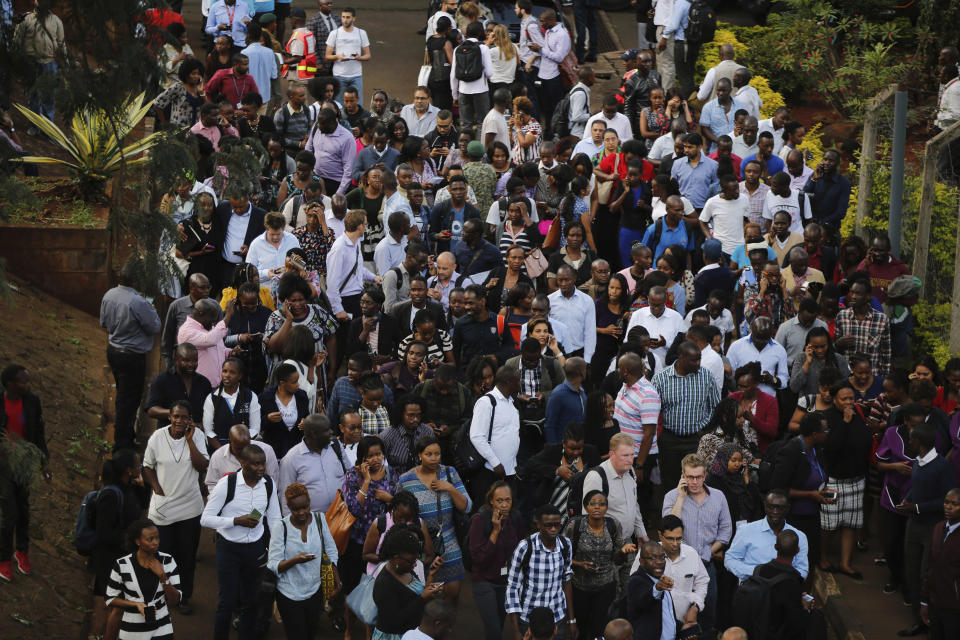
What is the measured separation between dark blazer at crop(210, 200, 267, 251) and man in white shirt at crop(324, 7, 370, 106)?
5.01m

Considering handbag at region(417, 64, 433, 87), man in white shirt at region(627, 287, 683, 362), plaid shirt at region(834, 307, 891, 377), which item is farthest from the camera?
handbag at region(417, 64, 433, 87)

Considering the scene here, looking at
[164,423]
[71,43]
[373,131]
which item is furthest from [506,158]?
[71,43]

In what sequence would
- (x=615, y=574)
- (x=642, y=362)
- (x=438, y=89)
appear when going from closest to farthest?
(x=615, y=574) < (x=642, y=362) < (x=438, y=89)

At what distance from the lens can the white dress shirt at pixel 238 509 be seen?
9289mm

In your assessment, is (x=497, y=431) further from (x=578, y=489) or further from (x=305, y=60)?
(x=305, y=60)

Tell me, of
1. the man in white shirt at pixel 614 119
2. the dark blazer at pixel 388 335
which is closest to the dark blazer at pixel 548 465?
the dark blazer at pixel 388 335

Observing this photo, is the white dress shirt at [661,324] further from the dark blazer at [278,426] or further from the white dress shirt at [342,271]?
the dark blazer at [278,426]

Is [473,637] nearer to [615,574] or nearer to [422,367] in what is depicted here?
[615,574]

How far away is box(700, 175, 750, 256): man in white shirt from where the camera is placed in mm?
13969

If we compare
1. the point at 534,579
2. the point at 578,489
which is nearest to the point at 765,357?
the point at 578,489

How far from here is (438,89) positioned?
1858 centimetres

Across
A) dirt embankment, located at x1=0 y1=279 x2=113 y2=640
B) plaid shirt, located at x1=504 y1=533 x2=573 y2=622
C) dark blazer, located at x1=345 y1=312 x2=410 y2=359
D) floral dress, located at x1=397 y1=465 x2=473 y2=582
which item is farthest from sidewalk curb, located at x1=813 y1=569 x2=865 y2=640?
dirt embankment, located at x1=0 y1=279 x2=113 y2=640

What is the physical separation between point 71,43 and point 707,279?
23.6ft

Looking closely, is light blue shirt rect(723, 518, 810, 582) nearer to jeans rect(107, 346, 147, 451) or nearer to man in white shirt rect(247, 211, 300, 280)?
man in white shirt rect(247, 211, 300, 280)
